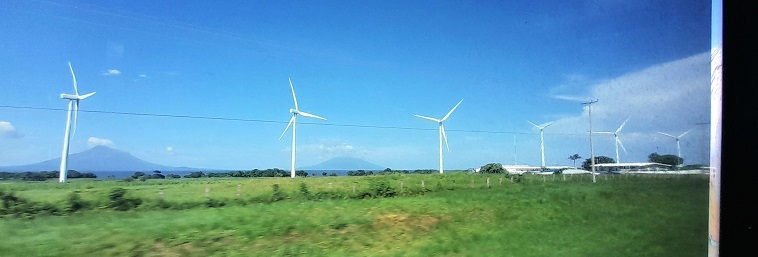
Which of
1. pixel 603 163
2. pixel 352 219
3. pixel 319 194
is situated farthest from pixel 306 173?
pixel 603 163

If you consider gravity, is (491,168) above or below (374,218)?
above

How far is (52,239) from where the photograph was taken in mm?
2170

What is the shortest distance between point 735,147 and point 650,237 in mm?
1010

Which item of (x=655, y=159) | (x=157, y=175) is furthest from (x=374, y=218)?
(x=655, y=159)

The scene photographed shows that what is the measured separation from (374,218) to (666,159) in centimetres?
234

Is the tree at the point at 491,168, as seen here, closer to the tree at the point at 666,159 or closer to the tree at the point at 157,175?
the tree at the point at 666,159

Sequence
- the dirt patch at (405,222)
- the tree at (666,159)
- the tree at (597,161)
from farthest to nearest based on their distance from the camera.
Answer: the tree at (597,161)
the tree at (666,159)
the dirt patch at (405,222)

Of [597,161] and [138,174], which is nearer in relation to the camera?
[138,174]

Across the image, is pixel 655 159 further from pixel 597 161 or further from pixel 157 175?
pixel 157 175

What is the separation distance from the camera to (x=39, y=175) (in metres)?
2.34

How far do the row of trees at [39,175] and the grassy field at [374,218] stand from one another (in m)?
0.03

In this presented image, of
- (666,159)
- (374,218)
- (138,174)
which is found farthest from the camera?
(666,159)

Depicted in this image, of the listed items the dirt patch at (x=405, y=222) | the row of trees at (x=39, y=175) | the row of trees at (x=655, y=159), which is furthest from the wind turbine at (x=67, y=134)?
the row of trees at (x=655, y=159)

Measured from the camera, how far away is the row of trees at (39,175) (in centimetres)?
226
